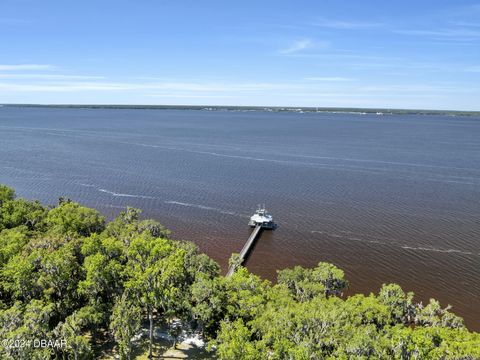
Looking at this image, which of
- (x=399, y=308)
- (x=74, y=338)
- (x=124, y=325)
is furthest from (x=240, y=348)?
(x=399, y=308)

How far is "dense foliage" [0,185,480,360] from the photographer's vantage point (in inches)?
1117

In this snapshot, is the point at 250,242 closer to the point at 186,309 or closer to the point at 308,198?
the point at 308,198

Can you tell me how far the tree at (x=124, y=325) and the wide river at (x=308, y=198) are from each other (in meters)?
28.0

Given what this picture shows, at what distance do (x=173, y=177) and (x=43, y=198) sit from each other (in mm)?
33855

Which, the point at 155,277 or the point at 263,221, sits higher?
the point at 155,277

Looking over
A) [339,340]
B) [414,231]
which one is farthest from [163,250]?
[414,231]

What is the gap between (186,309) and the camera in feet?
116

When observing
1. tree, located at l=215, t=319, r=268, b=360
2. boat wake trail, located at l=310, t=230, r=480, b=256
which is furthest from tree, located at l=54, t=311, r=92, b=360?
boat wake trail, located at l=310, t=230, r=480, b=256

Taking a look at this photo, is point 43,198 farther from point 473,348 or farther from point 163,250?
point 473,348

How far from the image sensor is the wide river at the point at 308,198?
197 ft

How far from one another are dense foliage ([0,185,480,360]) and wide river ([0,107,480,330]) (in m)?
18.5

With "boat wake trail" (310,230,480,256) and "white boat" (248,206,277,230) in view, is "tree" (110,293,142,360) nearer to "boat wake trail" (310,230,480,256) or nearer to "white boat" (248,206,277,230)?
"white boat" (248,206,277,230)

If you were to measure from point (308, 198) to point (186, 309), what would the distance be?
59686 millimetres

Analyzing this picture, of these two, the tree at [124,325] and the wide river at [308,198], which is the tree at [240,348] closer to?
the tree at [124,325]
